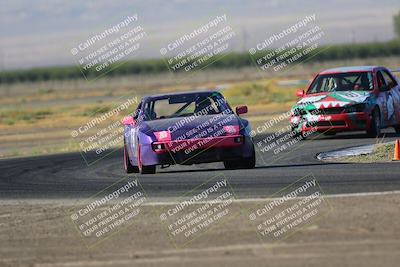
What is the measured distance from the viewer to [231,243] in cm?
946

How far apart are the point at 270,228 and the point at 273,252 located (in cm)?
125

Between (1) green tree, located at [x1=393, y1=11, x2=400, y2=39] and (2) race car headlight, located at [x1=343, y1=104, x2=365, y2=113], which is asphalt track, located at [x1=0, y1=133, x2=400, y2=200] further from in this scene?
(1) green tree, located at [x1=393, y1=11, x2=400, y2=39]

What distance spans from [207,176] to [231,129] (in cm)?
81

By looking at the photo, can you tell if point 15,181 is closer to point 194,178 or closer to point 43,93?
point 194,178

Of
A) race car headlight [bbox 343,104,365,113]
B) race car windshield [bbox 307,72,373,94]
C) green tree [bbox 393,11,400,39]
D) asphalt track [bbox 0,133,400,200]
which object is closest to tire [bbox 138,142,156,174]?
asphalt track [bbox 0,133,400,200]

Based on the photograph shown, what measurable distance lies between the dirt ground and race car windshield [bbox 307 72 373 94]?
999cm

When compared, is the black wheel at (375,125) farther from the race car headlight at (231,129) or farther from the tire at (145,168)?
the tire at (145,168)

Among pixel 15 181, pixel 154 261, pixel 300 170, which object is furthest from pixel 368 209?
Answer: pixel 15 181

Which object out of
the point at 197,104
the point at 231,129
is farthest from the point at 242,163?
the point at 197,104

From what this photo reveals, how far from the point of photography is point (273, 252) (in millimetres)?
8891

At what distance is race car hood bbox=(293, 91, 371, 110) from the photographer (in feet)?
69.1

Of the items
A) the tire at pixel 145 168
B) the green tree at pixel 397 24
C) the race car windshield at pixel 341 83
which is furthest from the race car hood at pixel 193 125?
the green tree at pixel 397 24

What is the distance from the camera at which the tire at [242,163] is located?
1603cm

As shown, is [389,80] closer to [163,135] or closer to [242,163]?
[242,163]
